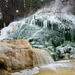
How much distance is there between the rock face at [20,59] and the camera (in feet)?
14.0

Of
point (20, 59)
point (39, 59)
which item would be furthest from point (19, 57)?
point (39, 59)

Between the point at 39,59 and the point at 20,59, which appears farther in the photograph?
the point at 39,59

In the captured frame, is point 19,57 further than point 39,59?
No

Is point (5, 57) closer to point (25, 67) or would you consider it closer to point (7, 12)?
point (25, 67)

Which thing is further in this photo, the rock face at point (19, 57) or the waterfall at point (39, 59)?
the waterfall at point (39, 59)

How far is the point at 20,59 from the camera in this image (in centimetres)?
472

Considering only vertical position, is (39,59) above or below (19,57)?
below

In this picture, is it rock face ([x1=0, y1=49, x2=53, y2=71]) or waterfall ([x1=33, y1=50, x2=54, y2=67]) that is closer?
rock face ([x1=0, y1=49, x2=53, y2=71])

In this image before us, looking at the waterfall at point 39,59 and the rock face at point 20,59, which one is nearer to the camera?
the rock face at point 20,59

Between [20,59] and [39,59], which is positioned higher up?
[20,59]

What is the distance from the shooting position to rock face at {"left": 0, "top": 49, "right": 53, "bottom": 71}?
4.27m

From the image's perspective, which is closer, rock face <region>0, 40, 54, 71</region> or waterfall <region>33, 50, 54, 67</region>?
rock face <region>0, 40, 54, 71</region>

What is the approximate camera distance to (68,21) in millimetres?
9828

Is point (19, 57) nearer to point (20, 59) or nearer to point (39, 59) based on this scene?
point (20, 59)
